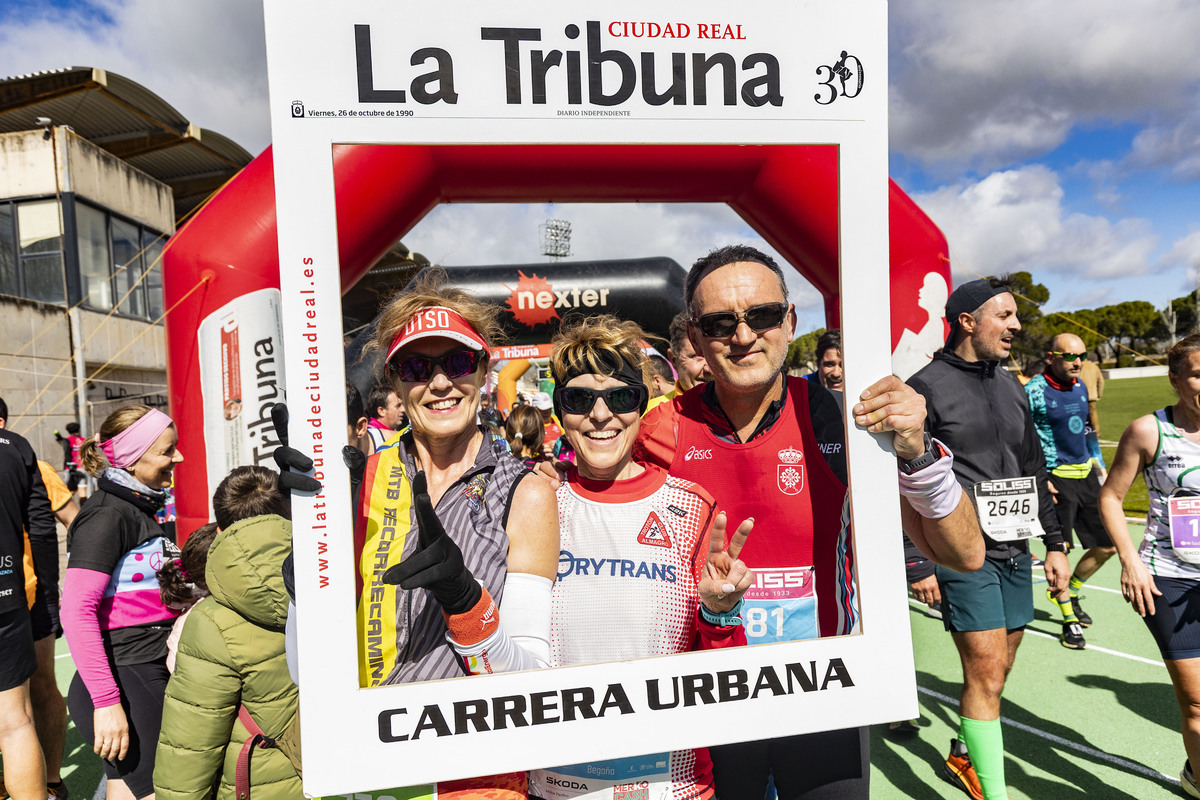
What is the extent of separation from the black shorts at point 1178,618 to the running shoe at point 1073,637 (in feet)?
7.71

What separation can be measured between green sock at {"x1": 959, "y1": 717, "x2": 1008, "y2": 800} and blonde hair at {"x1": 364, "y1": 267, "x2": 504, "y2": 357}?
101 inches

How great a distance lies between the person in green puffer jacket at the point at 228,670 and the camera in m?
1.79

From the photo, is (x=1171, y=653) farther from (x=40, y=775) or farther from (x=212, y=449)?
(x=40, y=775)

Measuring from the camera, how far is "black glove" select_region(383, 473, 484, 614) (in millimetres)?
1176

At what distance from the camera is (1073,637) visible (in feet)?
14.8

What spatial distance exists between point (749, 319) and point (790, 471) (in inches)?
16.4

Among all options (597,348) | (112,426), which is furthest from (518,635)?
(112,426)

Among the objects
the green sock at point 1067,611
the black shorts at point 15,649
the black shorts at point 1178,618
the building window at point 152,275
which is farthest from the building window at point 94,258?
the black shorts at point 1178,618

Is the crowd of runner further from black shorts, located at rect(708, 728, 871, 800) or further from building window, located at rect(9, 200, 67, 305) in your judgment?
building window, located at rect(9, 200, 67, 305)

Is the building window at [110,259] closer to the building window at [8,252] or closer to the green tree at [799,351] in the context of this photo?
the building window at [8,252]

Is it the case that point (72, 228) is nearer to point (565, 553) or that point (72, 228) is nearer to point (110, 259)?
point (110, 259)

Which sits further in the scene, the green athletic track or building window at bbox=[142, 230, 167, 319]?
building window at bbox=[142, 230, 167, 319]

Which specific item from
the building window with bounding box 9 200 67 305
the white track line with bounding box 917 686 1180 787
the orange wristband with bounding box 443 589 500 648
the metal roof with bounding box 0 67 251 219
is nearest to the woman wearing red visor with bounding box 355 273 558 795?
the orange wristband with bounding box 443 589 500 648

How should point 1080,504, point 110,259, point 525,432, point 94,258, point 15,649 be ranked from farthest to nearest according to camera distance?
point 110,259, point 94,258, point 525,432, point 1080,504, point 15,649
